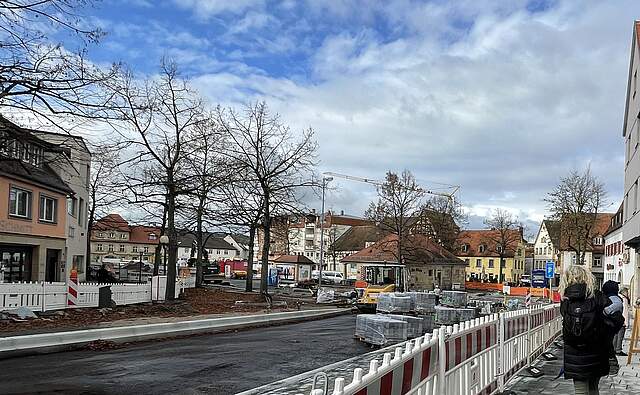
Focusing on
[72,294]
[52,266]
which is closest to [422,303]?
[72,294]

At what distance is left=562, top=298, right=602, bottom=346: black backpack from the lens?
21.0ft

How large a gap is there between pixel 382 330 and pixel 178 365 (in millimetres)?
6941

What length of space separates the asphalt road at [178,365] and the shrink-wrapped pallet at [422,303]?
1042 cm

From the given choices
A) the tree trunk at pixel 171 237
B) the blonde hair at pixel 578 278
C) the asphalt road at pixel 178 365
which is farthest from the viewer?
the tree trunk at pixel 171 237

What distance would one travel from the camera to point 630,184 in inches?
1216

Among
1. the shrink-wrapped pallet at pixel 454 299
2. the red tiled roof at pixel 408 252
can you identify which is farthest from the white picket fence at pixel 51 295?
the red tiled roof at pixel 408 252

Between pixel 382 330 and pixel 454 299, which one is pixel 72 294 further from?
pixel 454 299

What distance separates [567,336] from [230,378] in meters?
6.43

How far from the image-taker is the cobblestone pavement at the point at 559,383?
9.99 metres

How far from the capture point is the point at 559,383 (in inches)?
422

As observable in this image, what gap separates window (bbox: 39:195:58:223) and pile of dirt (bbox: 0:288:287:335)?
25.6ft

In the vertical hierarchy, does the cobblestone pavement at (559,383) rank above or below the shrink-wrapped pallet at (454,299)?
above

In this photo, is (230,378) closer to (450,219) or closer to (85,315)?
(85,315)

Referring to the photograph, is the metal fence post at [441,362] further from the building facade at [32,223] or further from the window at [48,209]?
the window at [48,209]
